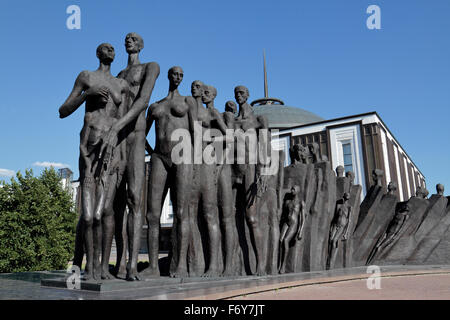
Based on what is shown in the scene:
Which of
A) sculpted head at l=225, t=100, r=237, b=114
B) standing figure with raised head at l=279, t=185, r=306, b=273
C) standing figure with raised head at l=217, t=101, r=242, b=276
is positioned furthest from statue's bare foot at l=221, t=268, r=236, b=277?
sculpted head at l=225, t=100, r=237, b=114

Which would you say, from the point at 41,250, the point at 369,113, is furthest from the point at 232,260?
the point at 369,113

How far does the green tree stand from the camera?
17.1 meters

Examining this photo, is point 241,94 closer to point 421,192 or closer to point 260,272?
point 260,272

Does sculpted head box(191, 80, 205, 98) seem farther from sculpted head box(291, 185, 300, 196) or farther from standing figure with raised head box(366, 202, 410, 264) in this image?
standing figure with raised head box(366, 202, 410, 264)

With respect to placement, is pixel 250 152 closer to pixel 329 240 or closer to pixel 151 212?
pixel 151 212

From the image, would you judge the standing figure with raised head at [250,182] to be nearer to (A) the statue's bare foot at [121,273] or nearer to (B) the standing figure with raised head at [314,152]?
(A) the statue's bare foot at [121,273]

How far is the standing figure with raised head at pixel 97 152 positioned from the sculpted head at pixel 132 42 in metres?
0.52

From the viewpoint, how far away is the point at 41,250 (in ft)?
57.7

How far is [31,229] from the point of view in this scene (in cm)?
1816

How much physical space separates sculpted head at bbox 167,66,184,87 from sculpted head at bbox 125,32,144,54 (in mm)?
799

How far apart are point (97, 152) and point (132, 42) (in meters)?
2.13

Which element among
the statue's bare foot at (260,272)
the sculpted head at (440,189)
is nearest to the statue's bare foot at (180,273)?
the statue's bare foot at (260,272)

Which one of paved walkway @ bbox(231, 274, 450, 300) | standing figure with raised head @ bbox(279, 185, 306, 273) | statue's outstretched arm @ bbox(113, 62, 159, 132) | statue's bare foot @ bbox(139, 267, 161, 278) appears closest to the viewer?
paved walkway @ bbox(231, 274, 450, 300)

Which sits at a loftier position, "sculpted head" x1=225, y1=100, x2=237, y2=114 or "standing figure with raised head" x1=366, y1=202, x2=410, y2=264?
"sculpted head" x1=225, y1=100, x2=237, y2=114
